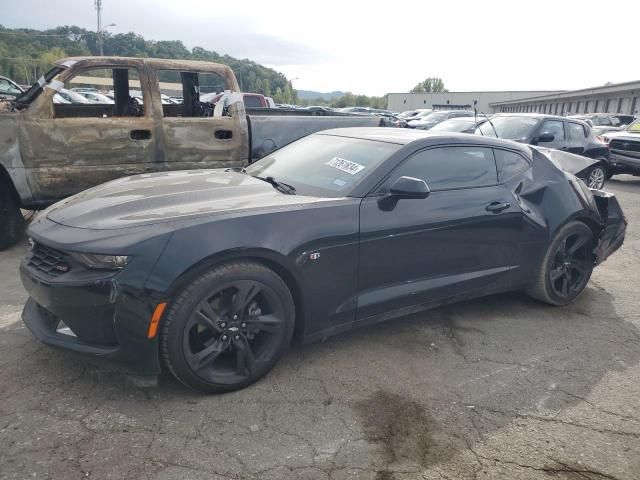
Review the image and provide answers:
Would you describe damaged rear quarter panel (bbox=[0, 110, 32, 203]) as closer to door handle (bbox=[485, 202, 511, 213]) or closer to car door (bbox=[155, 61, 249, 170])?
car door (bbox=[155, 61, 249, 170])

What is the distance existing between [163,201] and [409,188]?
153 centimetres

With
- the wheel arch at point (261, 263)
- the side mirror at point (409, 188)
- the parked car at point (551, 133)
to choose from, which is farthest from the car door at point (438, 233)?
the parked car at point (551, 133)

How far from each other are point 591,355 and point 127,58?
535 centimetres

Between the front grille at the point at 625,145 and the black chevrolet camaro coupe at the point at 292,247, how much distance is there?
853 cm

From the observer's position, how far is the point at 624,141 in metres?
11.4

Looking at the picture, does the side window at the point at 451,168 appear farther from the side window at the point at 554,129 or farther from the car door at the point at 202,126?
the side window at the point at 554,129

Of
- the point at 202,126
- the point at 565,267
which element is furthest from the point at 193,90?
the point at 565,267

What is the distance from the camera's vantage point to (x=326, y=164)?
3646 mm

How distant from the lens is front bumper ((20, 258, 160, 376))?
98.1 inches

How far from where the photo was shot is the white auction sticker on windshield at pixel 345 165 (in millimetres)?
3428

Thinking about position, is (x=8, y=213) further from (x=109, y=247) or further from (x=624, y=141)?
(x=624, y=141)

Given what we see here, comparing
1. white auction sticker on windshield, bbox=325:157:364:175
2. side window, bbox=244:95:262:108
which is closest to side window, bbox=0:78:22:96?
side window, bbox=244:95:262:108

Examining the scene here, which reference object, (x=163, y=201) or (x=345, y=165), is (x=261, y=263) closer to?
(x=163, y=201)

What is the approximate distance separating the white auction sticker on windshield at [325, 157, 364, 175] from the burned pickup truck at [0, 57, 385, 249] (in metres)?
2.61
